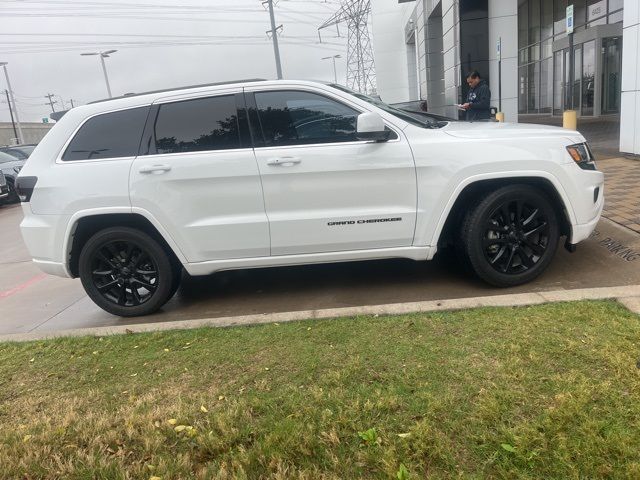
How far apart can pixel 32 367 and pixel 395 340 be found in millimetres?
2476

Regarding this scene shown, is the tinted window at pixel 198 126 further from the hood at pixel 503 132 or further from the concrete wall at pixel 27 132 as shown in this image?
the concrete wall at pixel 27 132

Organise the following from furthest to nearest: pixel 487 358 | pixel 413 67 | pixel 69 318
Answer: pixel 413 67
pixel 69 318
pixel 487 358

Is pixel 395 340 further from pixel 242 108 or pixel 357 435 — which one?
pixel 242 108

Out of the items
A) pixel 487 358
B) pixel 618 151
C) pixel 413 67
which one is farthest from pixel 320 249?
pixel 413 67

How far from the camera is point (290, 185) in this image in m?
4.25

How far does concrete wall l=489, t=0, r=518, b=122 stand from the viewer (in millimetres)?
16875

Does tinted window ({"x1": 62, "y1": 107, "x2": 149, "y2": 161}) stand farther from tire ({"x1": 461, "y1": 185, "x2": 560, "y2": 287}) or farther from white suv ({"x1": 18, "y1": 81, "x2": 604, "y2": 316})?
tire ({"x1": 461, "y1": 185, "x2": 560, "y2": 287})

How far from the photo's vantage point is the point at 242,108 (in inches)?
173

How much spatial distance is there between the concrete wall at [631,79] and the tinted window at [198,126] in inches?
327

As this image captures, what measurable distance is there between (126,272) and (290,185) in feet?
5.40

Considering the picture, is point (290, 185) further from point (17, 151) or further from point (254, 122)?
point (17, 151)

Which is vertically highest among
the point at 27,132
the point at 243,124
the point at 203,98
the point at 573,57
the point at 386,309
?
the point at 27,132

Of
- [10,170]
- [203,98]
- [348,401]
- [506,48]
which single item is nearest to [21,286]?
[203,98]

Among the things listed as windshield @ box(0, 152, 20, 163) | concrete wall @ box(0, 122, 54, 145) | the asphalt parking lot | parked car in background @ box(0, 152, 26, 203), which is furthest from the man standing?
concrete wall @ box(0, 122, 54, 145)
